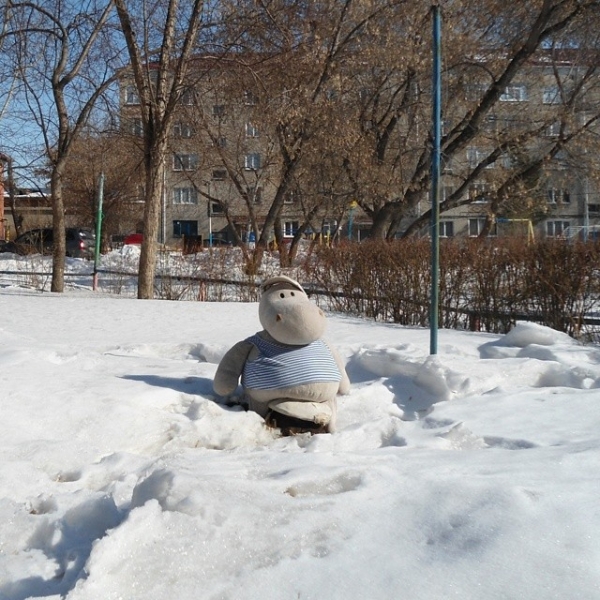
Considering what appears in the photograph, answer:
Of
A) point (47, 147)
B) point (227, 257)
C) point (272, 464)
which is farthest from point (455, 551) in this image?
point (47, 147)

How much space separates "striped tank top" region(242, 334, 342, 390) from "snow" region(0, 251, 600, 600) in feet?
1.00

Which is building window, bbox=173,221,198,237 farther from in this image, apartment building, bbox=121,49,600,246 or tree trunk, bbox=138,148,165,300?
tree trunk, bbox=138,148,165,300

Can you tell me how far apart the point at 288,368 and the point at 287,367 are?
10 millimetres

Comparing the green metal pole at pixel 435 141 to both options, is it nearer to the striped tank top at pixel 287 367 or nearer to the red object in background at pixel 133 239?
the striped tank top at pixel 287 367

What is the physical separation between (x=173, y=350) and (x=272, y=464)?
438 cm

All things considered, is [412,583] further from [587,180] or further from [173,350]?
[587,180]

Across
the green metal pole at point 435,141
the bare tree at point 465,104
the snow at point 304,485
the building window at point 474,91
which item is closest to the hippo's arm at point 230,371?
the snow at point 304,485

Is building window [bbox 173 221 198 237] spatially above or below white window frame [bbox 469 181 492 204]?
above

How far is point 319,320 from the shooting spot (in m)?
5.67

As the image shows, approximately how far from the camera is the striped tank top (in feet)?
18.0

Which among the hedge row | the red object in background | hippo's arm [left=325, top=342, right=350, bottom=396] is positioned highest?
the red object in background

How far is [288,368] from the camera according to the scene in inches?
217

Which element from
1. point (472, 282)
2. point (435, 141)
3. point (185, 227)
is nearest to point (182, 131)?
point (472, 282)

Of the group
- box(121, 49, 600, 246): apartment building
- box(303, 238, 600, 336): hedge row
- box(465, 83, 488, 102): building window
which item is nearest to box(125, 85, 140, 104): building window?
box(121, 49, 600, 246): apartment building
